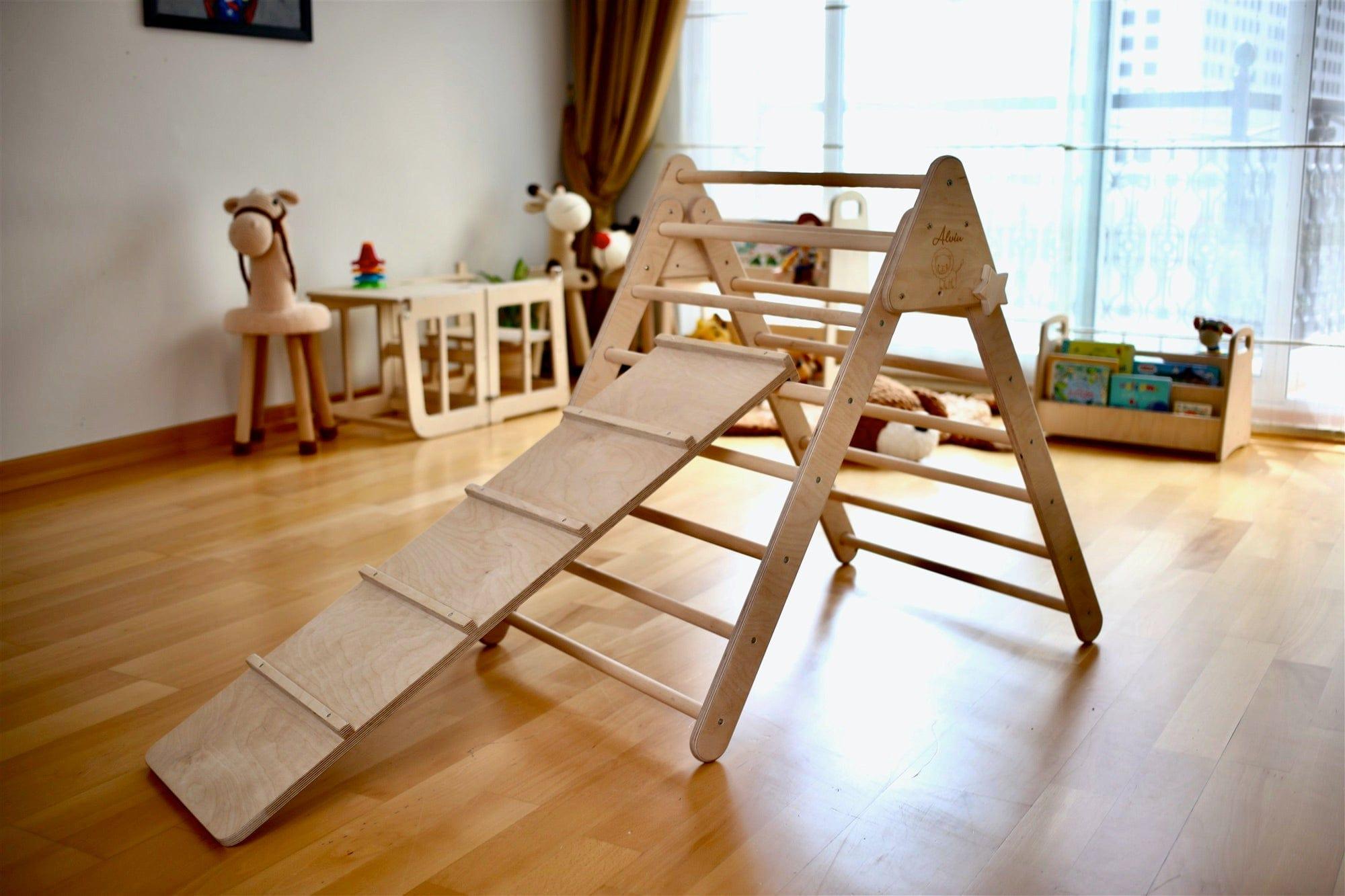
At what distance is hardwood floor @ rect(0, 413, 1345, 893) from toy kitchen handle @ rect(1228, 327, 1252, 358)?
25.3 inches

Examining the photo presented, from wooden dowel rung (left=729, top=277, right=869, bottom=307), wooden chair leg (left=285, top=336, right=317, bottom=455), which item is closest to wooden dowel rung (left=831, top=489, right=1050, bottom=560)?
wooden dowel rung (left=729, top=277, right=869, bottom=307)

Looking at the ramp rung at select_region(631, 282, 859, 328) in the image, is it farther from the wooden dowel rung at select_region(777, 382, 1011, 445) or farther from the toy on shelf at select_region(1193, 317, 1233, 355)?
the toy on shelf at select_region(1193, 317, 1233, 355)

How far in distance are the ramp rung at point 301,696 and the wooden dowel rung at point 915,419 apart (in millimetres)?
900

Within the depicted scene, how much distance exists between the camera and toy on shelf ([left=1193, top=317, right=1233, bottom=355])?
3.82 metres

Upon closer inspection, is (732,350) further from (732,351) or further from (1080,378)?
(1080,378)

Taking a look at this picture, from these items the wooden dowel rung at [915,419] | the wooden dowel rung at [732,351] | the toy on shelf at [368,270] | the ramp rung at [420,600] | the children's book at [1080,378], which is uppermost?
the toy on shelf at [368,270]

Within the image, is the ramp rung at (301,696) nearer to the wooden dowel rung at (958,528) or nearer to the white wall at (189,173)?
the wooden dowel rung at (958,528)

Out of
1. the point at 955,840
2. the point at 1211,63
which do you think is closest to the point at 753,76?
the point at 1211,63

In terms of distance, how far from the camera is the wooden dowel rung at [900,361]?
7.06 feet

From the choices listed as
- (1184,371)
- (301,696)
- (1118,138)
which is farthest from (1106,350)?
(301,696)

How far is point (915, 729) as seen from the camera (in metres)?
1.96

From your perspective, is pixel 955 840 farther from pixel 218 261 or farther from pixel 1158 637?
pixel 218 261

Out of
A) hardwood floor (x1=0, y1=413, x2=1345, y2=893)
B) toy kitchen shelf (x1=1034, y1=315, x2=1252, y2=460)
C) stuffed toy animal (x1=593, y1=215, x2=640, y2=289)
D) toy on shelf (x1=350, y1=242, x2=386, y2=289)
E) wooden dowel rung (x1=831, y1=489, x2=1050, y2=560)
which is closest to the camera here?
hardwood floor (x1=0, y1=413, x2=1345, y2=893)

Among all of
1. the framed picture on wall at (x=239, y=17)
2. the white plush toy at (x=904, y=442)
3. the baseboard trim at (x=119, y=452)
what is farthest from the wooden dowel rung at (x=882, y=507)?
the framed picture on wall at (x=239, y=17)
